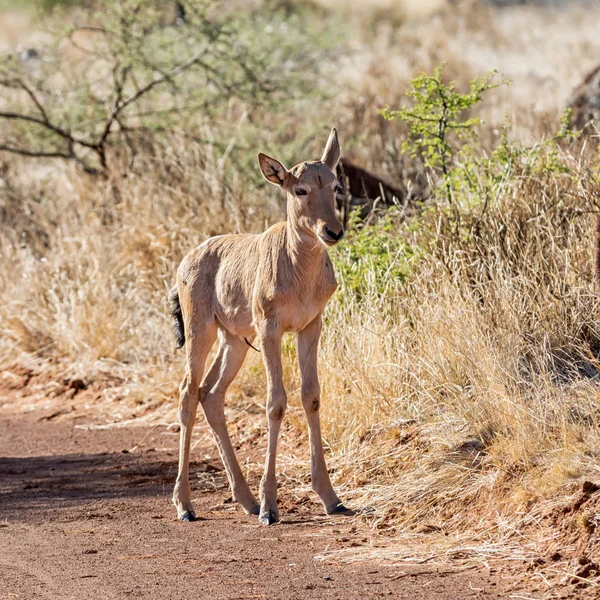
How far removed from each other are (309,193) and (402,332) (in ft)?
7.15

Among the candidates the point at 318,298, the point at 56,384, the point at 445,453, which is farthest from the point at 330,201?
the point at 56,384

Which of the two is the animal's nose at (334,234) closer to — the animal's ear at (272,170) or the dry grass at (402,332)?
the animal's ear at (272,170)

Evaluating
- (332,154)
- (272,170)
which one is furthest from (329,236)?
(332,154)

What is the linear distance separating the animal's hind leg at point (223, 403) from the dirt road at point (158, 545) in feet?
0.56

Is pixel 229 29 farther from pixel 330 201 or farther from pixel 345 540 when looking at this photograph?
pixel 345 540

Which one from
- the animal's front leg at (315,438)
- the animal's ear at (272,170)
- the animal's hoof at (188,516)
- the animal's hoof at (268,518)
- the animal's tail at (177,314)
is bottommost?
the animal's hoof at (188,516)

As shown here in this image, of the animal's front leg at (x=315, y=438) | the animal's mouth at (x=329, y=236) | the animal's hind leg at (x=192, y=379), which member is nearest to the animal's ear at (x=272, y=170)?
the animal's mouth at (x=329, y=236)

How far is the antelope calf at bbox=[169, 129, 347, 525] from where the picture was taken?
22.6 ft

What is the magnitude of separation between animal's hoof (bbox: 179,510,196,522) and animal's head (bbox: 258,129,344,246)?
195cm

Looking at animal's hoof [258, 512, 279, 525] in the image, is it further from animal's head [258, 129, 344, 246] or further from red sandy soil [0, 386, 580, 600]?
animal's head [258, 129, 344, 246]

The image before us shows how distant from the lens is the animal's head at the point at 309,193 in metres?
6.67

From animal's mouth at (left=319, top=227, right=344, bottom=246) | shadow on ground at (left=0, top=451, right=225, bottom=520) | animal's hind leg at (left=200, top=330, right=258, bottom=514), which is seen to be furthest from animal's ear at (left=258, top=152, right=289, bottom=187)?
shadow on ground at (left=0, top=451, right=225, bottom=520)

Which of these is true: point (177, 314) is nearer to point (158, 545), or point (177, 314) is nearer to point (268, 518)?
point (268, 518)

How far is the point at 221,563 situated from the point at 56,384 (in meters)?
6.37
